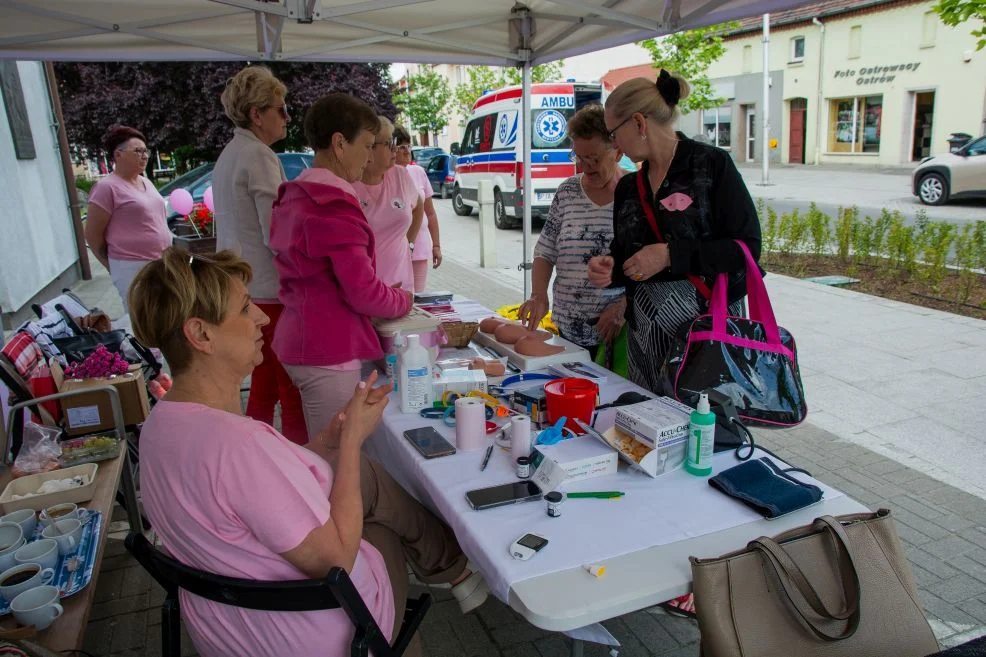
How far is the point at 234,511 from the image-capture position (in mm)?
1296

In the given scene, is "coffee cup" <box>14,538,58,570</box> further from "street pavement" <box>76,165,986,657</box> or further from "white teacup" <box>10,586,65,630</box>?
"street pavement" <box>76,165,986,657</box>

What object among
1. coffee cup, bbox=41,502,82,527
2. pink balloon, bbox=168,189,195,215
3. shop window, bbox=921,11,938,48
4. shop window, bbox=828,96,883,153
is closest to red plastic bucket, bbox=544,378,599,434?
coffee cup, bbox=41,502,82,527

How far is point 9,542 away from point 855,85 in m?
28.7

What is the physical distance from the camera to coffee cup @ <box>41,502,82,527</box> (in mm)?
2002

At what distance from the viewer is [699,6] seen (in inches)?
137

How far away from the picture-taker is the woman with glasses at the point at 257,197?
2.96 metres

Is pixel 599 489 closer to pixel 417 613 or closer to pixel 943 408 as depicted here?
pixel 417 613

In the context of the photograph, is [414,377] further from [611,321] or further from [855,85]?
[855,85]

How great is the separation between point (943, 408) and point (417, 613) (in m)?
3.85

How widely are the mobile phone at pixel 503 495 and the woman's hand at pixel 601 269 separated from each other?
3.22 ft

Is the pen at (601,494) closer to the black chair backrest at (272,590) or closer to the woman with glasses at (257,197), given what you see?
the black chair backrest at (272,590)

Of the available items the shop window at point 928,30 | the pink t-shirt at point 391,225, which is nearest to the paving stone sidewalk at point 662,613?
the pink t-shirt at point 391,225

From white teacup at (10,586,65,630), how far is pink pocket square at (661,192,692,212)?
6.84 feet

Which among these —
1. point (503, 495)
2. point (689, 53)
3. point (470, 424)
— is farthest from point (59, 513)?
point (689, 53)
